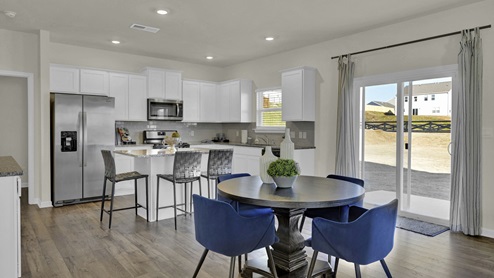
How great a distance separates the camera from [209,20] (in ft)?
15.0

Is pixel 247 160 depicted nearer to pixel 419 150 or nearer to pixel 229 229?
pixel 419 150

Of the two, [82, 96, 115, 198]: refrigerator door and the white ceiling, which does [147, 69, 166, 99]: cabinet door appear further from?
[82, 96, 115, 198]: refrigerator door

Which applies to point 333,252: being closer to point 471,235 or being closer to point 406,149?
point 471,235

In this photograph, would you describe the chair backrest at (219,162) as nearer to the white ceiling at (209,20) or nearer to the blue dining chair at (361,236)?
the white ceiling at (209,20)

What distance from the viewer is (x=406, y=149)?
4.63 m

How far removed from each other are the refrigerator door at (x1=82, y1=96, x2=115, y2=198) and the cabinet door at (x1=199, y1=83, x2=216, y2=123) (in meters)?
2.20

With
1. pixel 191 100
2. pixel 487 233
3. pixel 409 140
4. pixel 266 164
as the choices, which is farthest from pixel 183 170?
pixel 487 233

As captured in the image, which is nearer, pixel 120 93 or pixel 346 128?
pixel 346 128

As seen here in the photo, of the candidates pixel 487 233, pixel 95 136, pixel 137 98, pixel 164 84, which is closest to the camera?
pixel 487 233

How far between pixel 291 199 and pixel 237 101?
5.12 metres

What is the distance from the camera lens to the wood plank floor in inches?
115

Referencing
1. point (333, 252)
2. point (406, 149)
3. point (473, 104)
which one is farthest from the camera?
point (406, 149)

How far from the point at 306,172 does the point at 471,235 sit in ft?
8.14

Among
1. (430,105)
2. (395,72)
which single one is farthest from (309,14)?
(430,105)
